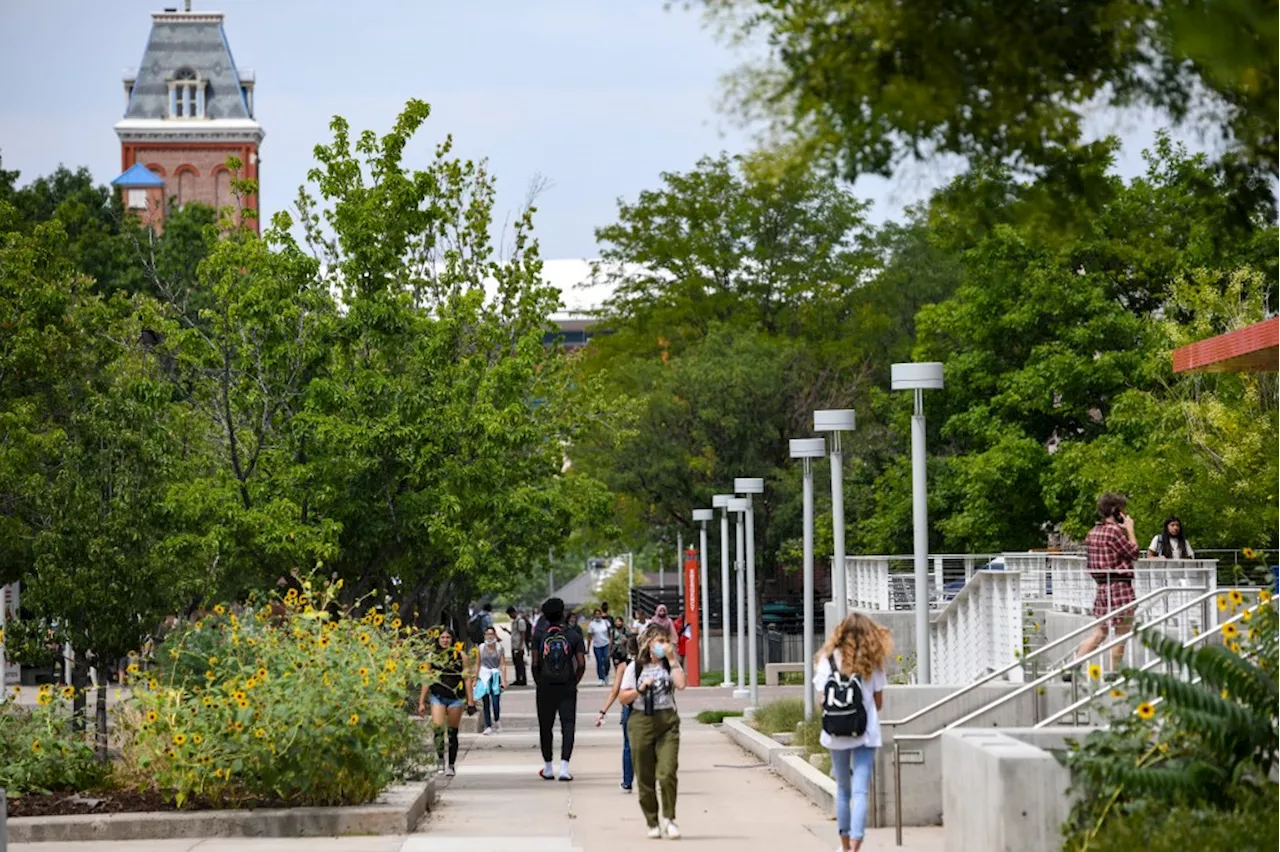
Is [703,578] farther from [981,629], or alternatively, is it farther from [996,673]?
[996,673]

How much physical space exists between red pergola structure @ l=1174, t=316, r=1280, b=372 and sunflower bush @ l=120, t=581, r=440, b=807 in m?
8.45

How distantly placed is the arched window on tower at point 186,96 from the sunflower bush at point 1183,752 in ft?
469

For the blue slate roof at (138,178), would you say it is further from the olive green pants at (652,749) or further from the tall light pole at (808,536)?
the olive green pants at (652,749)

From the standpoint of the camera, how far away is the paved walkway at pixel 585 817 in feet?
48.5

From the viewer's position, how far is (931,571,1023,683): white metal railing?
22.0 m

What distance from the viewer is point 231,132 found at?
147 m

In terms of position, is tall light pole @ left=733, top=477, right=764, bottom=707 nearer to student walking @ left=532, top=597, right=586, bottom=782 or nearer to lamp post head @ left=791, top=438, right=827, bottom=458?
lamp post head @ left=791, top=438, right=827, bottom=458

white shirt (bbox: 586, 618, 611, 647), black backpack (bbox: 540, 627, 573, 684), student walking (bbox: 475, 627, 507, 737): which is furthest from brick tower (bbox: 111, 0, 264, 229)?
black backpack (bbox: 540, 627, 573, 684)

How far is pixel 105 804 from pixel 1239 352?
11.2 meters

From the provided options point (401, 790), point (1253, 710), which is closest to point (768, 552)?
point (401, 790)

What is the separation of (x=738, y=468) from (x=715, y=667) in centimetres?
818

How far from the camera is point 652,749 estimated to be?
15.9 m

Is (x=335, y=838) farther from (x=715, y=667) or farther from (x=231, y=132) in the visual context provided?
(x=231, y=132)

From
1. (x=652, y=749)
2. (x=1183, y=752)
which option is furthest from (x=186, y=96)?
(x=1183, y=752)
